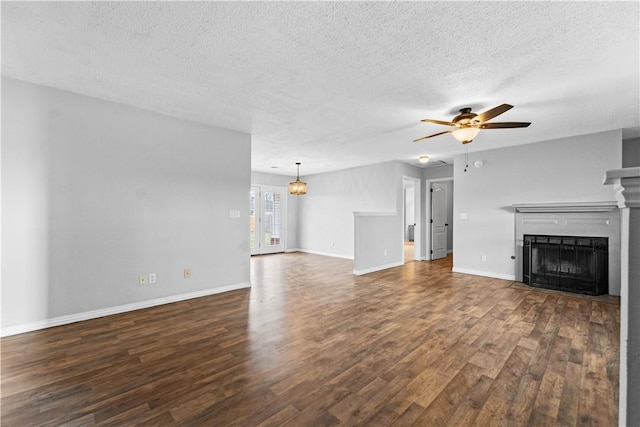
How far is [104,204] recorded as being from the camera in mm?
3367

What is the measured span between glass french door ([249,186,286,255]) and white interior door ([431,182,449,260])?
4390 mm

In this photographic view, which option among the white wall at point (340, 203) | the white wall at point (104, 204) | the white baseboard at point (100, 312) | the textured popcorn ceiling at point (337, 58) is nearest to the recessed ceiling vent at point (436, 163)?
the white wall at point (340, 203)

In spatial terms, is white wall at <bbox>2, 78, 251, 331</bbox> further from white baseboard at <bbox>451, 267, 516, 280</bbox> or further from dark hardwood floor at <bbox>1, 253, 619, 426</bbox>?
white baseboard at <bbox>451, 267, 516, 280</bbox>

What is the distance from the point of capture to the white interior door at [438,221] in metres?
7.66

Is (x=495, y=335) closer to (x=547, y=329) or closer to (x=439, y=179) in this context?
(x=547, y=329)

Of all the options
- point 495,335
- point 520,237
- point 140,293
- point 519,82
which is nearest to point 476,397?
point 495,335

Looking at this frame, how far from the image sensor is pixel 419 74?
271cm

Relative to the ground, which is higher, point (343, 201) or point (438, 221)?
point (343, 201)

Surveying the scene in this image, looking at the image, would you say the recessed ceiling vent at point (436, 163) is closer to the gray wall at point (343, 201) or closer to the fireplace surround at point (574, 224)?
the gray wall at point (343, 201)

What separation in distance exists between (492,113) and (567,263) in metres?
3.31

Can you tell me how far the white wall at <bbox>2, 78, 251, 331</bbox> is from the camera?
288 cm

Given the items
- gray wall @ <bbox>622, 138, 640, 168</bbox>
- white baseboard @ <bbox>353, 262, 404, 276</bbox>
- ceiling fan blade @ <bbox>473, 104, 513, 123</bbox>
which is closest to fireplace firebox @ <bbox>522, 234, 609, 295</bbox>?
gray wall @ <bbox>622, 138, 640, 168</bbox>

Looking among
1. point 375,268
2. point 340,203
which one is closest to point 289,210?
point 340,203

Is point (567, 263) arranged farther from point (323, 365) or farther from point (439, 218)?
point (323, 365)
